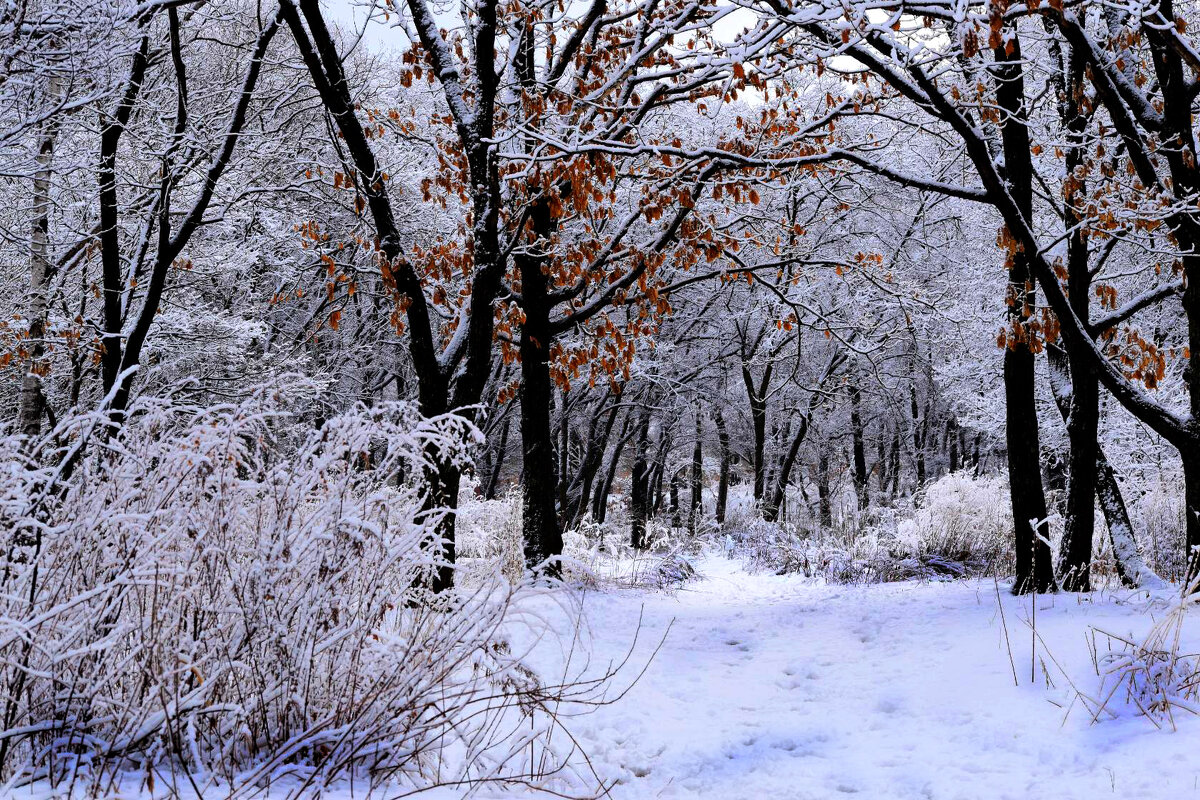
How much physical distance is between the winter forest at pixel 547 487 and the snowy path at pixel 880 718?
26mm

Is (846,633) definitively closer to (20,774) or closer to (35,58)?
(20,774)

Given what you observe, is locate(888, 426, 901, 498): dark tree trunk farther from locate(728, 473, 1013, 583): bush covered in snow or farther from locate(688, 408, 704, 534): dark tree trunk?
locate(728, 473, 1013, 583): bush covered in snow

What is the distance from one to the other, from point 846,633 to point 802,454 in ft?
87.6

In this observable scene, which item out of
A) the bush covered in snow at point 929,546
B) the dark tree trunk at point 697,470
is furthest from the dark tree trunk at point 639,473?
the bush covered in snow at point 929,546

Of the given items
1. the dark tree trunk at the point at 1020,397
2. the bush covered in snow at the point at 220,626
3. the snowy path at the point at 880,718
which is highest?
the dark tree trunk at the point at 1020,397

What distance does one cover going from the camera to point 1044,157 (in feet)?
41.4

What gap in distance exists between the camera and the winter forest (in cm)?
237

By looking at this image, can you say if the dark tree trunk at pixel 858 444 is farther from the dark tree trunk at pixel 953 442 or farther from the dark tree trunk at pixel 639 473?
the dark tree trunk at pixel 639 473

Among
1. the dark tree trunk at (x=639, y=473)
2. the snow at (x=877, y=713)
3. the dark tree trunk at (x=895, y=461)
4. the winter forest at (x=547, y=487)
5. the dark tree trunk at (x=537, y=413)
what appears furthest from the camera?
the dark tree trunk at (x=895, y=461)

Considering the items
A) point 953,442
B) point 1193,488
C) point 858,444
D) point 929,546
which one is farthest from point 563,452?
point 953,442

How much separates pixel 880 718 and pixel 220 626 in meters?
3.07

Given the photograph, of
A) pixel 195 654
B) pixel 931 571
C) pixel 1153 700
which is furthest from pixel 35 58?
pixel 931 571

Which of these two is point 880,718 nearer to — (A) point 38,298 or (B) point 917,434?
(A) point 38,298

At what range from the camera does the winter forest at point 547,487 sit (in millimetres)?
2371
